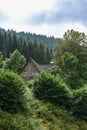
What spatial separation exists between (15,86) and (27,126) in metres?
2.37

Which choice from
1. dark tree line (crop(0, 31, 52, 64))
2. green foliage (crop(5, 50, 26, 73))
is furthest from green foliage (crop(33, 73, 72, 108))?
dark tree line (crop(0, 31, 52, 64))

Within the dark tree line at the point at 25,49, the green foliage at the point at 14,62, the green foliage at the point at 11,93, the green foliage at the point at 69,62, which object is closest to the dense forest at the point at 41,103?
the green foliage at the point at 11,93

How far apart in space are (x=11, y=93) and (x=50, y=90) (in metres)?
4.60

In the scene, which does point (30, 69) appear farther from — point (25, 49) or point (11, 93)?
point (11, 93)

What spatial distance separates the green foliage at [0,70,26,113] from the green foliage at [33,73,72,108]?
10.9 feet

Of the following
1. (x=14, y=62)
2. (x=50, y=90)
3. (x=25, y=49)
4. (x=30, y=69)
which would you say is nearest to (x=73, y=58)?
(x=50, y=90)

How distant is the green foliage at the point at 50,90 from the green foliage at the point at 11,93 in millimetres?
3329

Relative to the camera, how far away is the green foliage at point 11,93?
1573 cm

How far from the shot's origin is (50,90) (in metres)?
20.2

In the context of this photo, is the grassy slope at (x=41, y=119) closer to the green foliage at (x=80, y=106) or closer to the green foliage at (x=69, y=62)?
the green foliage at (x=80, y=106)

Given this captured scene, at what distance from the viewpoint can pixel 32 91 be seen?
20.5 metres

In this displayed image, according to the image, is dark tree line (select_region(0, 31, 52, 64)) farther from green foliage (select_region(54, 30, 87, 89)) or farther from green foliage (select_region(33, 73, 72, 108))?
green foliage (select_region(33, 73, 72, 108))

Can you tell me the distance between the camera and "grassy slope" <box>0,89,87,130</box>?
46.6ft

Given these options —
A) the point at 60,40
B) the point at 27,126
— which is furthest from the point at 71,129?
the point at 60,40
